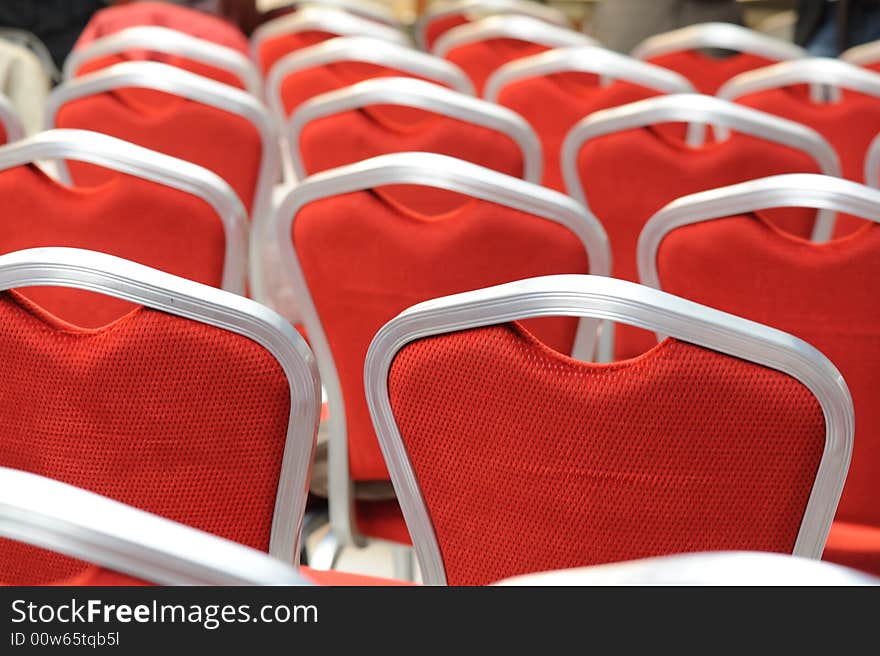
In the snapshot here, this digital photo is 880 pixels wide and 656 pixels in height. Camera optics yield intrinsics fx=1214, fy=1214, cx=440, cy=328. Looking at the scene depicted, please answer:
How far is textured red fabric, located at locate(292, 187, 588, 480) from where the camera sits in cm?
164

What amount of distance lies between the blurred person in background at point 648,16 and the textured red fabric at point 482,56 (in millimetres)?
2230

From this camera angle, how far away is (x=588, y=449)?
3.74 feet

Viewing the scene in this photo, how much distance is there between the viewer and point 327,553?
73.6 inches

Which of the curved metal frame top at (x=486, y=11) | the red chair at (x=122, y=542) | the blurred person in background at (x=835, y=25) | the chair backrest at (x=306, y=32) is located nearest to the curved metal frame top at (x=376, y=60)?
the chair backrest at (x=306, y=32)

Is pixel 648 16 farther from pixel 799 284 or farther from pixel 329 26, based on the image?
pixel 799 284

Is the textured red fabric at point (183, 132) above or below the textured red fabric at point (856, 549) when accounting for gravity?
above

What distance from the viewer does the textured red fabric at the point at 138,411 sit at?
114cm

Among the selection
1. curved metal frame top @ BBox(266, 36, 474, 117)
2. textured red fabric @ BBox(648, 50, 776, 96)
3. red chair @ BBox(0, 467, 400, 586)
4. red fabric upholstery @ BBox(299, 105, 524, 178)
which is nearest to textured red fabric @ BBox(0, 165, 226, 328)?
red fabric upholstery @ BBox(299, 105, 524, 178)

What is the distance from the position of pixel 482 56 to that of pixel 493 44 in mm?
101

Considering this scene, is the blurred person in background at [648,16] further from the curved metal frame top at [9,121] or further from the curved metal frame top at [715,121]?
A: the curved metal frame top at [9,121]

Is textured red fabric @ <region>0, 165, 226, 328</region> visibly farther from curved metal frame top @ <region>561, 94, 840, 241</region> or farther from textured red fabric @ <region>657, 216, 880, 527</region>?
curved metal frame top @ <region>561, 94, 840, 241</region>

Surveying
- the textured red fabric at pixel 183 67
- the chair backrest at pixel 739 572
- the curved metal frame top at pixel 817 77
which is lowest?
the textured red fabric at pixel 183 67

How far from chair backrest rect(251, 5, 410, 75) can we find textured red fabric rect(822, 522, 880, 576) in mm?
2858
